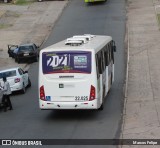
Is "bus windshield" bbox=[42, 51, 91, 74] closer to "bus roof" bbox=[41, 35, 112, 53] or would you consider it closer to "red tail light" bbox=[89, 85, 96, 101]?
"bus roof" bbox=[41, 35, 112, 53]

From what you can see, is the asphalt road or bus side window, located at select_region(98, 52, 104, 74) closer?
the asphalt road

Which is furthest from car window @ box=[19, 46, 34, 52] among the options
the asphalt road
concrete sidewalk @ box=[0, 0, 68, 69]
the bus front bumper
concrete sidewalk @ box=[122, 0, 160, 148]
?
the bus front bumper

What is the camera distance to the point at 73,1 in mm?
68250

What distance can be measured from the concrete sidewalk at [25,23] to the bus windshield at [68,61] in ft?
61.3

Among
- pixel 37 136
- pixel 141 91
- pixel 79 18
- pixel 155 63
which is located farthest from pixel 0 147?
pixel 79 18

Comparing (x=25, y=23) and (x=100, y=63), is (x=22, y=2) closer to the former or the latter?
(x=25, y=23)

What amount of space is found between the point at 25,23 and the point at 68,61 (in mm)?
36369

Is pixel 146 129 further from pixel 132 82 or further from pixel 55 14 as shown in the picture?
pixel 55 14

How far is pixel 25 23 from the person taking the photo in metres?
58.1

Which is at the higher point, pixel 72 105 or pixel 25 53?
pixel 72 105

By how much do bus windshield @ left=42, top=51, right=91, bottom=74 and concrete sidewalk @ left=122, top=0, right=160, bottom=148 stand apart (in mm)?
2717

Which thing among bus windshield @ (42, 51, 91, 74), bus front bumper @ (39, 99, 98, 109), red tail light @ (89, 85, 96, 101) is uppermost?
bus windshield @ (42, 51, 91, 74)

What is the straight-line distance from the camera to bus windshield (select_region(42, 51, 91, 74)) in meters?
22.4

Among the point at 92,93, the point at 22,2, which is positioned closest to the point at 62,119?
the point at 92,93
